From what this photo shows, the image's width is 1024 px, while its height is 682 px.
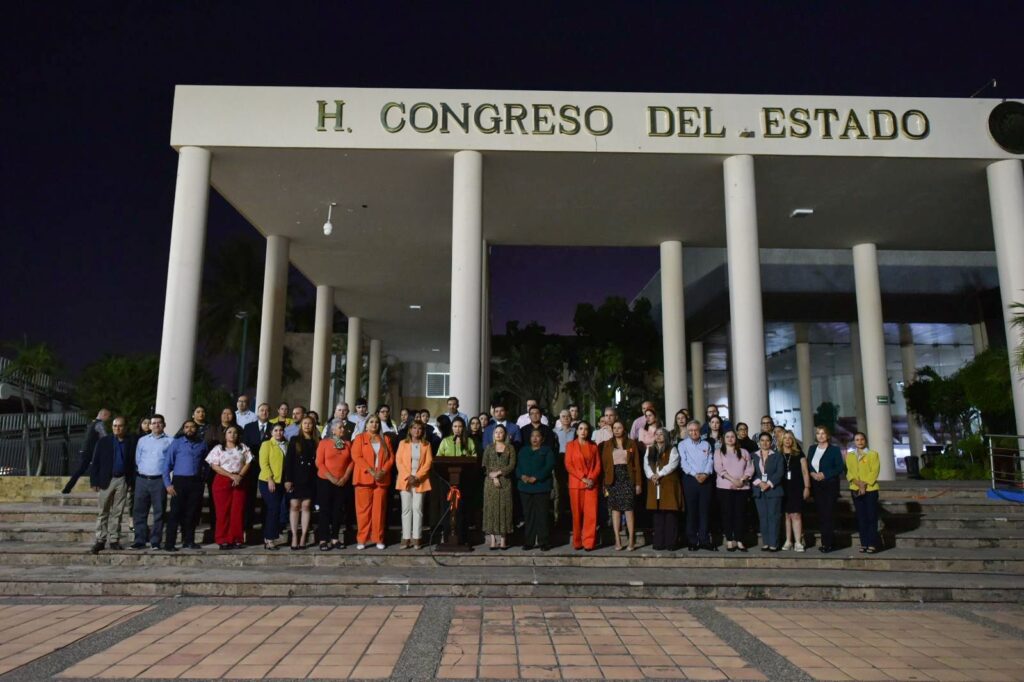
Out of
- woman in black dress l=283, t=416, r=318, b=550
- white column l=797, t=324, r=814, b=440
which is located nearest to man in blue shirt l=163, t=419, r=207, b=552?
woman in black dress l=283, t=416, r=318, b=550

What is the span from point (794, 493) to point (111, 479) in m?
7.97

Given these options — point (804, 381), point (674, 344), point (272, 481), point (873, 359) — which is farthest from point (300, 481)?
point (804, 381)

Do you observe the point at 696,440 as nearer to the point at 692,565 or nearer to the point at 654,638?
the point at 692,565

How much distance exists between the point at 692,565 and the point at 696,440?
1.53 m

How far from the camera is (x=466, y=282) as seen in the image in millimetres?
10141

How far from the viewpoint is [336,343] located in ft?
104

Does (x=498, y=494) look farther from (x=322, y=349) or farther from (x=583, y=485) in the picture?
(x=322, y=349)

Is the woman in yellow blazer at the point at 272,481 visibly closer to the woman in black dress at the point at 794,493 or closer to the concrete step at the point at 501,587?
the concrete step at the point at 501,587

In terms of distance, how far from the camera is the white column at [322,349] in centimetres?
1923

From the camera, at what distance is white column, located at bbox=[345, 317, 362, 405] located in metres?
22.7

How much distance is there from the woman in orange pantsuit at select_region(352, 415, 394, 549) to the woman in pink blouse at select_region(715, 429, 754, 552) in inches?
158

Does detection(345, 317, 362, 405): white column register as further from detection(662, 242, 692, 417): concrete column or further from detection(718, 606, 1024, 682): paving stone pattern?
detection(718, 606, 1024, 682): paving stone pattern

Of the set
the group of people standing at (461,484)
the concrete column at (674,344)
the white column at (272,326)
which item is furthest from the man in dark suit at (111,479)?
the concrete column at (674,344)

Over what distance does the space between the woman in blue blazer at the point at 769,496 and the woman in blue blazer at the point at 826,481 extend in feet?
1.65
